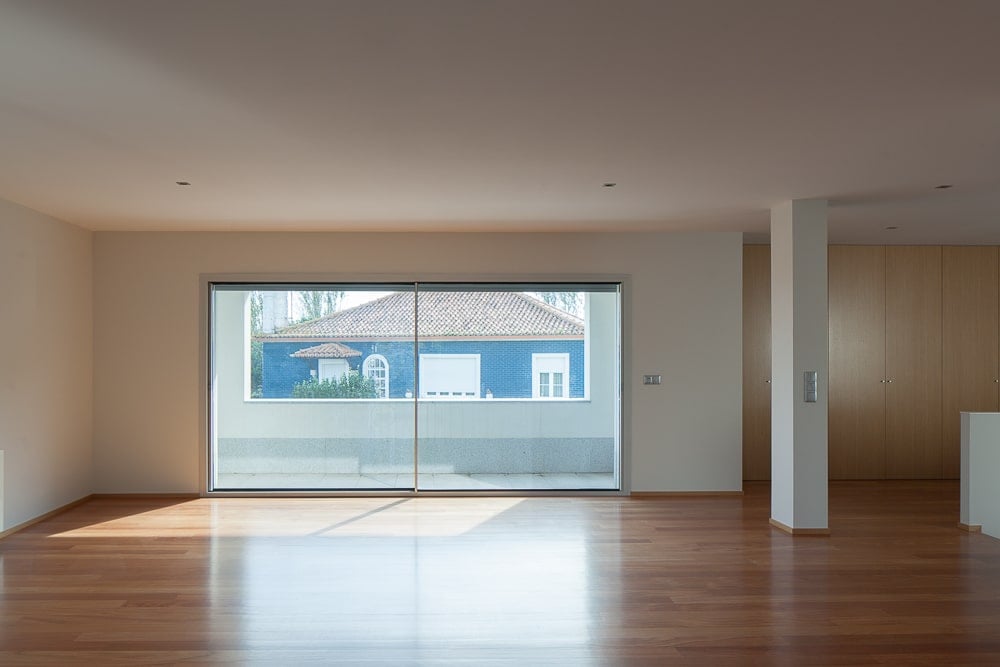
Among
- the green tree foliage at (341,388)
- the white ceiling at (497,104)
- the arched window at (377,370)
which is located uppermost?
the white ceiling at (497,104)

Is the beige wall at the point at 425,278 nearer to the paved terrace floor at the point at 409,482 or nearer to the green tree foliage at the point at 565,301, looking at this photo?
the green tree foliage at the point at 565,301

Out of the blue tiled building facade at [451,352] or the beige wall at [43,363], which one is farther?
the blue tiled building facade at [451,352]

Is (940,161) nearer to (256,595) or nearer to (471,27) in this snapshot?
(471,27)

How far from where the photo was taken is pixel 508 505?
7320 millimetres

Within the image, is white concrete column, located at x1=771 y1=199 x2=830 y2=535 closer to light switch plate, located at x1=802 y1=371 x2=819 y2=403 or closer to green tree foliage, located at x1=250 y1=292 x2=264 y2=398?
light switch plate, located at x1=802 y1=371 x2=819 y2=403

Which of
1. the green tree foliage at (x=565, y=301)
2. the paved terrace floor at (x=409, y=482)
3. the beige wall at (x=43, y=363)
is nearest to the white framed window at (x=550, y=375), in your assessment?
the green tree foliage at (x=565, y=301)

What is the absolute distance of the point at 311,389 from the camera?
7871mm

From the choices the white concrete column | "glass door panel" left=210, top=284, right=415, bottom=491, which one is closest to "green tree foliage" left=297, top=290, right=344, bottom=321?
"glass door panel" left=210, top=284, right=415, bottom=491

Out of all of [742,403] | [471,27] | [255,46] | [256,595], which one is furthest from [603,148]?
[742,403]

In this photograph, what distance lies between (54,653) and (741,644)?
10.2ft

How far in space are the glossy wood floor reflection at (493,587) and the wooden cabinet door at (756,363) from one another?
4.94 ft

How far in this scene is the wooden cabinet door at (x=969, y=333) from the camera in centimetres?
886

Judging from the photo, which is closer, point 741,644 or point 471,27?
point 471,27

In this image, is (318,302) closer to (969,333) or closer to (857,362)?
(857,362)
